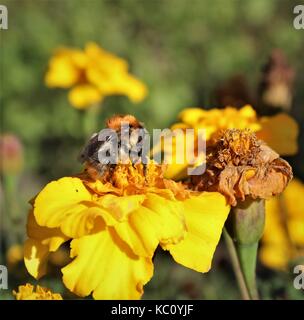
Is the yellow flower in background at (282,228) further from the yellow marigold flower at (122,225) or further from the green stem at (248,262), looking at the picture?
the yellow marigold flower at (122,225)

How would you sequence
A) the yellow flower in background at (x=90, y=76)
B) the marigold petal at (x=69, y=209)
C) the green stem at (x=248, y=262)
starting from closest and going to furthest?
1. the marigold petal at (x=69, y=209)
2. the green stem at (x=248, y=262)
3. the yellow flower in background at (x=90, y=76)

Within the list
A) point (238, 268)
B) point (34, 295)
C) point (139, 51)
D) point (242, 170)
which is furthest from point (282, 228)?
point (139, 51)

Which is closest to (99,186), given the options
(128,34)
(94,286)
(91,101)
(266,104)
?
(94,286)

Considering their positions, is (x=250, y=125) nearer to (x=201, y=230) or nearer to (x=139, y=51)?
(x=201, y=230)

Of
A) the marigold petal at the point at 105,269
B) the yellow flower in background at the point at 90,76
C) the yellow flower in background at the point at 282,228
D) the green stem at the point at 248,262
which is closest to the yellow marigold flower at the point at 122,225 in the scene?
the marigold petal at the point at 105,269

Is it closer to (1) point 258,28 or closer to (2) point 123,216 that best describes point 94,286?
(2) point 123,216

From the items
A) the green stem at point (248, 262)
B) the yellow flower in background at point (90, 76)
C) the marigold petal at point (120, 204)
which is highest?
the yellow flower in background at point (90, 76)
